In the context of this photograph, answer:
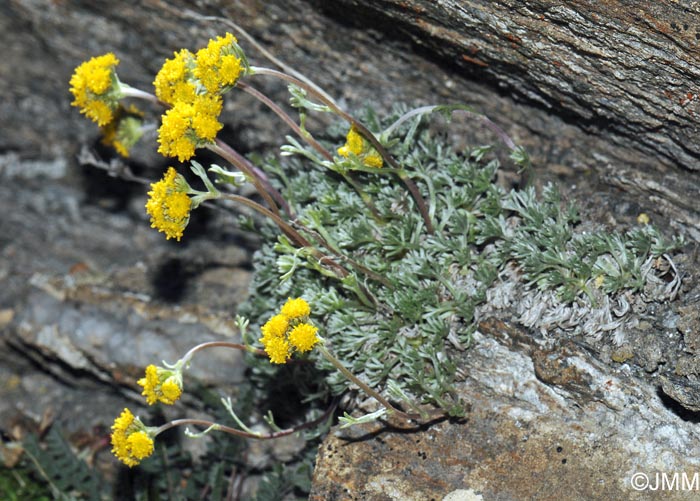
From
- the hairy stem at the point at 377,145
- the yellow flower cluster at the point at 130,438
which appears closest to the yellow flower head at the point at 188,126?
the hairy stem at the point at 377,145

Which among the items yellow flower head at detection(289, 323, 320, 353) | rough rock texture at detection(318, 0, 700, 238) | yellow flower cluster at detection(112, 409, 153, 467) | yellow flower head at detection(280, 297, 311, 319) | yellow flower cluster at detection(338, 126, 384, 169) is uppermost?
rough rock texture at detection(318, 0, 700, 238)

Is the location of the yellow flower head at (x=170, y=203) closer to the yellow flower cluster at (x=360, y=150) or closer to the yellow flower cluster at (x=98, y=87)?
the yellow flower cluster at (x=98, y=87)

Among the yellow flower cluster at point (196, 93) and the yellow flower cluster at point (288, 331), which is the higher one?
the yellow flower cluster at point (196, 93)

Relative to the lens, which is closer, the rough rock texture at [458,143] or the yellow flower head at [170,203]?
the yellow flower head at [170,203]

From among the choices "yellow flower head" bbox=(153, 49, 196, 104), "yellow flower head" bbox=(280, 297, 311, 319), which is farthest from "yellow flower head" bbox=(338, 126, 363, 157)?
"yellow flower head" bbox=(280, 297, 311, 319)

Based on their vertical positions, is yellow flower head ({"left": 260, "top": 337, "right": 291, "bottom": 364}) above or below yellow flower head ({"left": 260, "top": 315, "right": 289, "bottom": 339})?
below

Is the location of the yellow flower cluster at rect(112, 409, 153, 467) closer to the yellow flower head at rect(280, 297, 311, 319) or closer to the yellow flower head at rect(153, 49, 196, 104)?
the yellow flower head at rect(280, 297, 311, 319)

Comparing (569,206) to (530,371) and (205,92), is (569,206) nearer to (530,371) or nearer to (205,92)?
(530,371)
